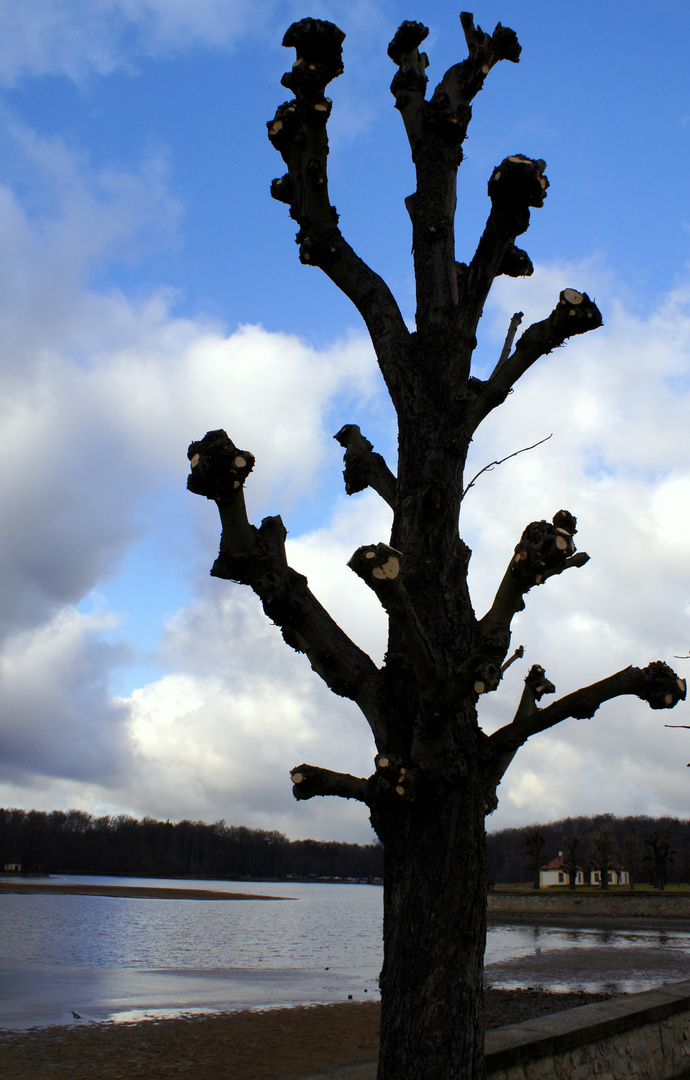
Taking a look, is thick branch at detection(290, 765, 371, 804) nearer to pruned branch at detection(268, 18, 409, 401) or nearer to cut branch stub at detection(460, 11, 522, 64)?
pruned branch at detection(268, 18, 409, 401)

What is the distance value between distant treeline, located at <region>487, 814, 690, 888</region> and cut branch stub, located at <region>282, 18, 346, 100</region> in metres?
56.1

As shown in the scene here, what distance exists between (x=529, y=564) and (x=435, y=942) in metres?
1.74

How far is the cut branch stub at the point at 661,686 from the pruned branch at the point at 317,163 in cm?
265

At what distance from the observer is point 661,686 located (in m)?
3.64

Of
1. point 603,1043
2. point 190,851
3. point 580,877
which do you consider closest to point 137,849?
point 190,851

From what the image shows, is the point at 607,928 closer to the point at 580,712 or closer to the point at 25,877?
the point at 580,712

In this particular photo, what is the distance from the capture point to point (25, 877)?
331ft

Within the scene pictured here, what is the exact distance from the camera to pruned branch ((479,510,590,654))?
3.31 metres

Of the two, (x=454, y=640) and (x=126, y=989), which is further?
(x=126, y=989)

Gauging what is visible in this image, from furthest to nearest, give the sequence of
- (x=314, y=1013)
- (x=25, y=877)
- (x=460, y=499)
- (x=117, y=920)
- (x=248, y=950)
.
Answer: (x=25, y=877)
(x=117, y=920)
(x=248, y=950)
(x=314, y=1013)
(x=460, y=499)

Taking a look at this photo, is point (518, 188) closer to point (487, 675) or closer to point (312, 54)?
point (312, 54)

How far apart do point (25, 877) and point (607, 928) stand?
8797cm

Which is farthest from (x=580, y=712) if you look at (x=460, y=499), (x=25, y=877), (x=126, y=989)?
(x=25, y=877)

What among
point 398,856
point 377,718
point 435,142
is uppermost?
point 435,142
